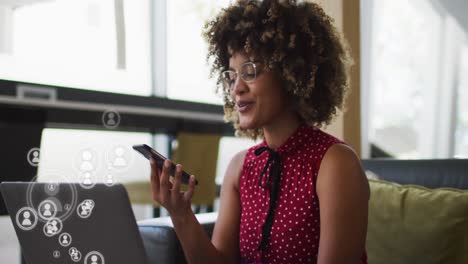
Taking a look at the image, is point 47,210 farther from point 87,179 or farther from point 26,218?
point 87,179

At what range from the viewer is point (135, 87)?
280 centimetres

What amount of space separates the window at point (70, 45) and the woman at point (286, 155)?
37.4 inches

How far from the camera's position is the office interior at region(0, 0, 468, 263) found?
170 cm

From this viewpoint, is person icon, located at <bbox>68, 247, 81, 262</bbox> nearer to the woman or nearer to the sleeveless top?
the woman

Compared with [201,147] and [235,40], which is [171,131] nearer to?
[201,147]

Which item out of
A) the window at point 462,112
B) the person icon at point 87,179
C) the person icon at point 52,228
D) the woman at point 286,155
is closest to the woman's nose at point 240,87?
the woman at point 286,155

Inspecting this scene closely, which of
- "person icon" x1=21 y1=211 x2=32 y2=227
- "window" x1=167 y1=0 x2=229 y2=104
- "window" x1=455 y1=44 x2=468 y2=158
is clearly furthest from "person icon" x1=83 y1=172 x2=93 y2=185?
"window" x1=455 y1=44 x2=468 y2=158

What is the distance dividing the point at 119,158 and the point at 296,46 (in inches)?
30.5

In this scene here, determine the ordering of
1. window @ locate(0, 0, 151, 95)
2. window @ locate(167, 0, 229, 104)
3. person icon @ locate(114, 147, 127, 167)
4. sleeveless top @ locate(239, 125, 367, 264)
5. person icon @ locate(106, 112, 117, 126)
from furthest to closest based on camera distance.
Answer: window @ locate(167, 0, 229, 104) → person icon @ locate(106, 112, 117, 126) → window @ locate(0, 0, 151, 95) → person icon @ locate(114, 147, 127, 167) → sleeveless top @ locate(239, 125, 367, 264)

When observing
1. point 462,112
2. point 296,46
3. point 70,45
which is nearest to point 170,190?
point 296,46

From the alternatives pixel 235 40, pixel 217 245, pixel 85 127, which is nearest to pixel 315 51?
pixel 235 40

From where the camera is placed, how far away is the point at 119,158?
1.73 m

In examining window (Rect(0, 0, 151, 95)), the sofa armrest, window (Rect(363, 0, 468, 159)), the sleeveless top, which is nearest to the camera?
the sleeveless top

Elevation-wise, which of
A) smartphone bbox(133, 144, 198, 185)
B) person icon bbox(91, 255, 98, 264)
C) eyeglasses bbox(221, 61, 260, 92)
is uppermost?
eyeglasses bbox(221, 61, 260, 92)
